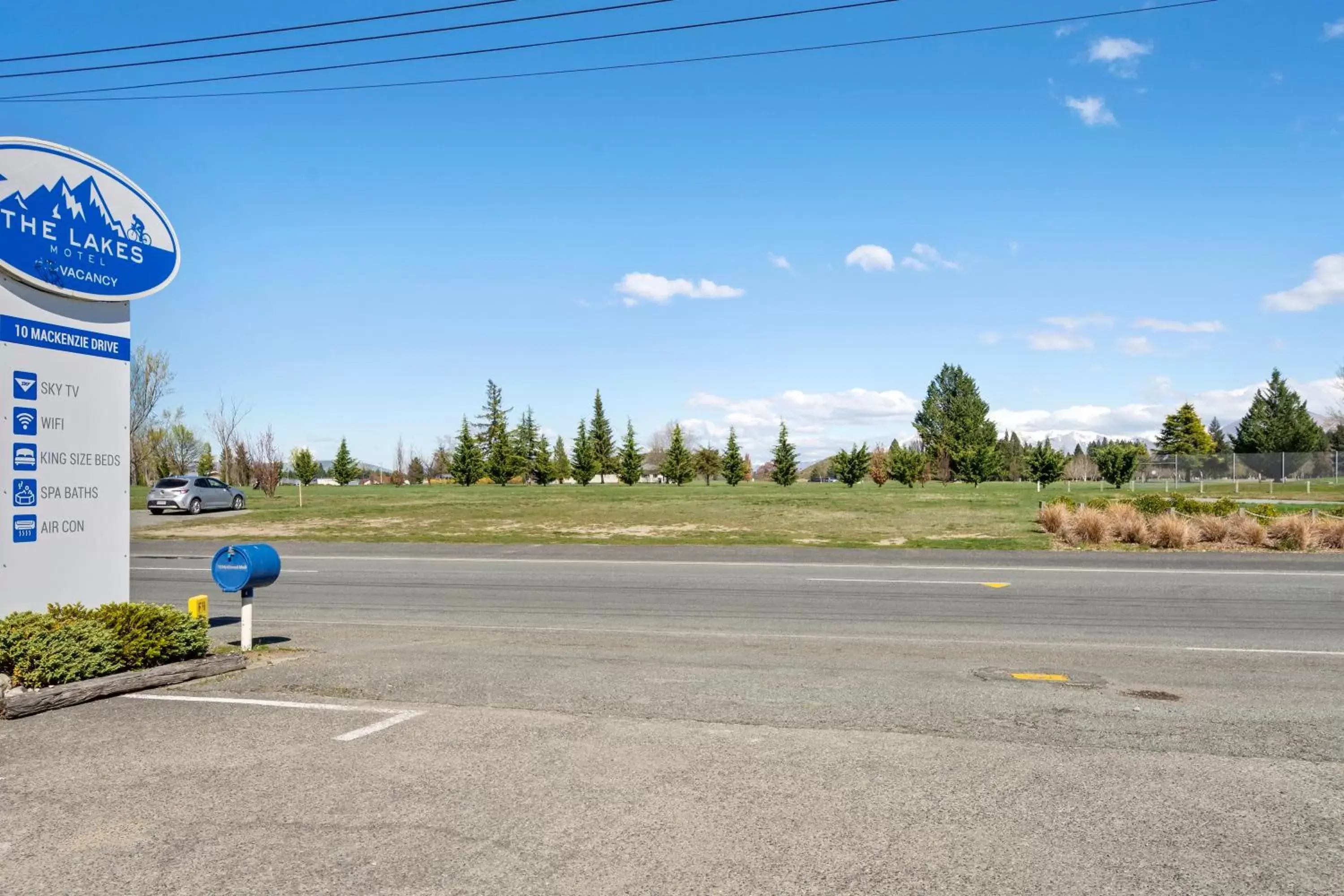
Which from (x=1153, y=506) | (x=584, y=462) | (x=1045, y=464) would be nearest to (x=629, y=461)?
(x=584, y=462)

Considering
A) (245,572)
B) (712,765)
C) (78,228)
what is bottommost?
(712,765)

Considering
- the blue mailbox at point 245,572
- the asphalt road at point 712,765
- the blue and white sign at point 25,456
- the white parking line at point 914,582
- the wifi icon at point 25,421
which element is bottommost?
the white parking line at point 914,582

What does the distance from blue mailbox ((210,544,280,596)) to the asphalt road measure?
0.73m

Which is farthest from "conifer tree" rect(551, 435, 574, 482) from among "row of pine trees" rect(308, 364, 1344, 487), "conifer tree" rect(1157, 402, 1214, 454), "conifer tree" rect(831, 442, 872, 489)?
"conifer tree" rect(1157, 402, 1214, 454)

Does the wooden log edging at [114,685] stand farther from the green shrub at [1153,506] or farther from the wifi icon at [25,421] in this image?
the green shrub at [1153,506]

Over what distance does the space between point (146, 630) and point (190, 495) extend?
1357 inches

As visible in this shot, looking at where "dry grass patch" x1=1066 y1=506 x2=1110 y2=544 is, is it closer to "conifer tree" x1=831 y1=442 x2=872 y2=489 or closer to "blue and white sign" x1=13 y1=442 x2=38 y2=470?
"blue and white sign" x1=13 y1=442 x2=38 y2=470

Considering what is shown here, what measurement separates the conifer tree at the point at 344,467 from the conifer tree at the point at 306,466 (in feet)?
7.20

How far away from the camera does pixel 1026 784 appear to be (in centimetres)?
506

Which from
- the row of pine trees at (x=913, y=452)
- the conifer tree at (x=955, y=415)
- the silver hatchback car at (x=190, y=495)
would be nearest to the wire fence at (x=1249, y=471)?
the row of pine trees at (x=913, y=452)

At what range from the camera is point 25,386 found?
736 cm

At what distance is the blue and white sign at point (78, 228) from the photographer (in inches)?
287

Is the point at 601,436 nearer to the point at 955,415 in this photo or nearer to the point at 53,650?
the point at 955,415

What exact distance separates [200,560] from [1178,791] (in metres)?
20.7
